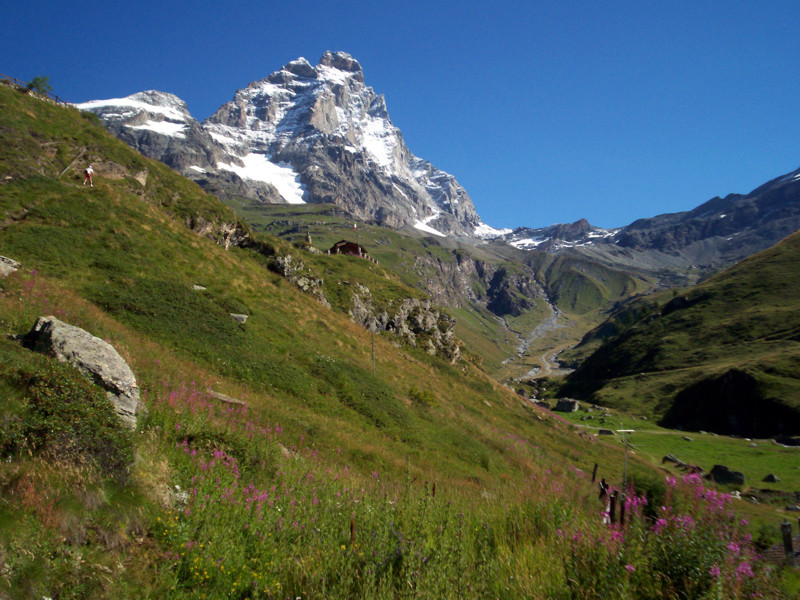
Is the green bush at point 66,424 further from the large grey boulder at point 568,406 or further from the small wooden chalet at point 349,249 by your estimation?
the large grey boulder at point 568,406

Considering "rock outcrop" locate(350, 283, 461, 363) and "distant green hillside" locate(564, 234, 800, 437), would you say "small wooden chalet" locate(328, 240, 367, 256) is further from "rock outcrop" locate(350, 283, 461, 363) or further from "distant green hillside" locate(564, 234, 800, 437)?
"distant green hillside" locate(564, 234, 800, 437)

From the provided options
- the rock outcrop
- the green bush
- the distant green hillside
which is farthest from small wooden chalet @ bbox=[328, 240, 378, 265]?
the green bush

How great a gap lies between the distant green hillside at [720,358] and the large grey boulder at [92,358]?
10728cm

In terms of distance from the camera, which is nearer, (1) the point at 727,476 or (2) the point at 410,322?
(1) the point at 727,476

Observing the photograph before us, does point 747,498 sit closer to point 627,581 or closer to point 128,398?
point 627,581

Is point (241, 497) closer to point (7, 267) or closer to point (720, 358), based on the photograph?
point (7, 267)

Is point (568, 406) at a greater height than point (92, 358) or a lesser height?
lesser

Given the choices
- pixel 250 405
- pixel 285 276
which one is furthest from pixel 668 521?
pixel 285 276

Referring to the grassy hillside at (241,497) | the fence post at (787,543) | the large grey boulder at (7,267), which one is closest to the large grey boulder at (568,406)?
the grassy hillside at (241,497)

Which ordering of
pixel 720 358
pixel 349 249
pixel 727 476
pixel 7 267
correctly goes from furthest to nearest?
pixel 720 358, pixel 349 249, pixel 727 476, pixel 7 267

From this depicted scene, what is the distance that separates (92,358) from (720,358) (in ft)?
503

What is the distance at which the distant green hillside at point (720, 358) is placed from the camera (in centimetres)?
8912

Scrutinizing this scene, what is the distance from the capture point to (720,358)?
12300 centimetres

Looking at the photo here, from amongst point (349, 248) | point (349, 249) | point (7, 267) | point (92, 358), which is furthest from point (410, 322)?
point (92, 358)
